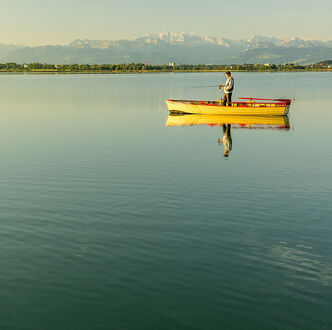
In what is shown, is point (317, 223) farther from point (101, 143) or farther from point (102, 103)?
point (102, 103)

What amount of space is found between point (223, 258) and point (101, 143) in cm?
1962

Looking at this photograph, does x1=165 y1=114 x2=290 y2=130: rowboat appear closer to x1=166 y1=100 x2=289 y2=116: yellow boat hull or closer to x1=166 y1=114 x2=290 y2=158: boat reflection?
x1=166 y1=114 x2=290 y2=158: boat reflection

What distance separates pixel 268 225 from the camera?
13.7 metres

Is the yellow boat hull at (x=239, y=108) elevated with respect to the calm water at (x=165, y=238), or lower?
elevated

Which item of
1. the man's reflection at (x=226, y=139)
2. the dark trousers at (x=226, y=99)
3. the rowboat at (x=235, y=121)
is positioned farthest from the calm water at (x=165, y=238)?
the dark trousers at (x=226, y=99)

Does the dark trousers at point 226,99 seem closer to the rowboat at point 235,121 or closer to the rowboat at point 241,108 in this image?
the rowboat at point 241,108

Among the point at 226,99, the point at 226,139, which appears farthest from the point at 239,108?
the point at 226,139

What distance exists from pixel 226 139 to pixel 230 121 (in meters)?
10.6

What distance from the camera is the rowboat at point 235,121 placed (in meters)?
39.4

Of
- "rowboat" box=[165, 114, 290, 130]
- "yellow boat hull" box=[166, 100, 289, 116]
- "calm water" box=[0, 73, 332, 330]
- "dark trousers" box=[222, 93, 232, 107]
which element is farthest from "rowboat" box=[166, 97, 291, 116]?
"calm water" box=[0, 73, 332, 330]

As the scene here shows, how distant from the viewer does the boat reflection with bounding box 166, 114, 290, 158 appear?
3850 centimetres

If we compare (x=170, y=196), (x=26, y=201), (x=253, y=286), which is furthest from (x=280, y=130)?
(x=253, y=286)

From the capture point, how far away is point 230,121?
42.2 metres

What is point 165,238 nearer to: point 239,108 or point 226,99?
point 226,99
